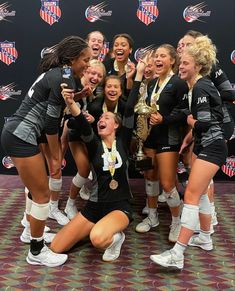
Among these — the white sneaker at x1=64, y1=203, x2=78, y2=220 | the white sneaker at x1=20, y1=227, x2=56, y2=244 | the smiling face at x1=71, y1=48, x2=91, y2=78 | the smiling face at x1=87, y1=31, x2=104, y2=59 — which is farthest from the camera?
the smiling face at x1=87, y1=31, x2=104, y2=59

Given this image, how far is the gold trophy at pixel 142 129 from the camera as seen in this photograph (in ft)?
10.1

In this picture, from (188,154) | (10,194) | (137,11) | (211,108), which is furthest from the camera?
(137,11)

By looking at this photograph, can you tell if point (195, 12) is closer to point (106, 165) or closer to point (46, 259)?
point (106, 165)

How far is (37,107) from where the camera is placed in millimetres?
2496

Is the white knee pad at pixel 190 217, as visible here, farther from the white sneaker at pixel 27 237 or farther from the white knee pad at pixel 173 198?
the white sneaker at pixel 27 237

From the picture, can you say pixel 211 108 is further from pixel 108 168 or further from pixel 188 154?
pixel 188 154

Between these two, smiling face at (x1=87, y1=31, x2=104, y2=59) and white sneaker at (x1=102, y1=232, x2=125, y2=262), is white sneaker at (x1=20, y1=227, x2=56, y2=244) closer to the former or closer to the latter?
white sneaker at (x1=102, y1=232, x2=125, y2=262)

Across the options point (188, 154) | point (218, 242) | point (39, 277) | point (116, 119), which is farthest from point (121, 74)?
point (39, 277)

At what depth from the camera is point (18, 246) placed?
3.00 metres

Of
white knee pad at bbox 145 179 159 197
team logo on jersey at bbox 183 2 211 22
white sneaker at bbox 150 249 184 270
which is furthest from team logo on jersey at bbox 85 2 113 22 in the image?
white sneaker at bbox 150 249 184 270

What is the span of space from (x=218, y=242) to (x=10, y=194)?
2261mm

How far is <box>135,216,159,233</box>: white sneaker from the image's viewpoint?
10.9ft

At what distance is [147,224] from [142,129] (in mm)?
792

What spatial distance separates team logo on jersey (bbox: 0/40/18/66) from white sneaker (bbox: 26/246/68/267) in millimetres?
2875
